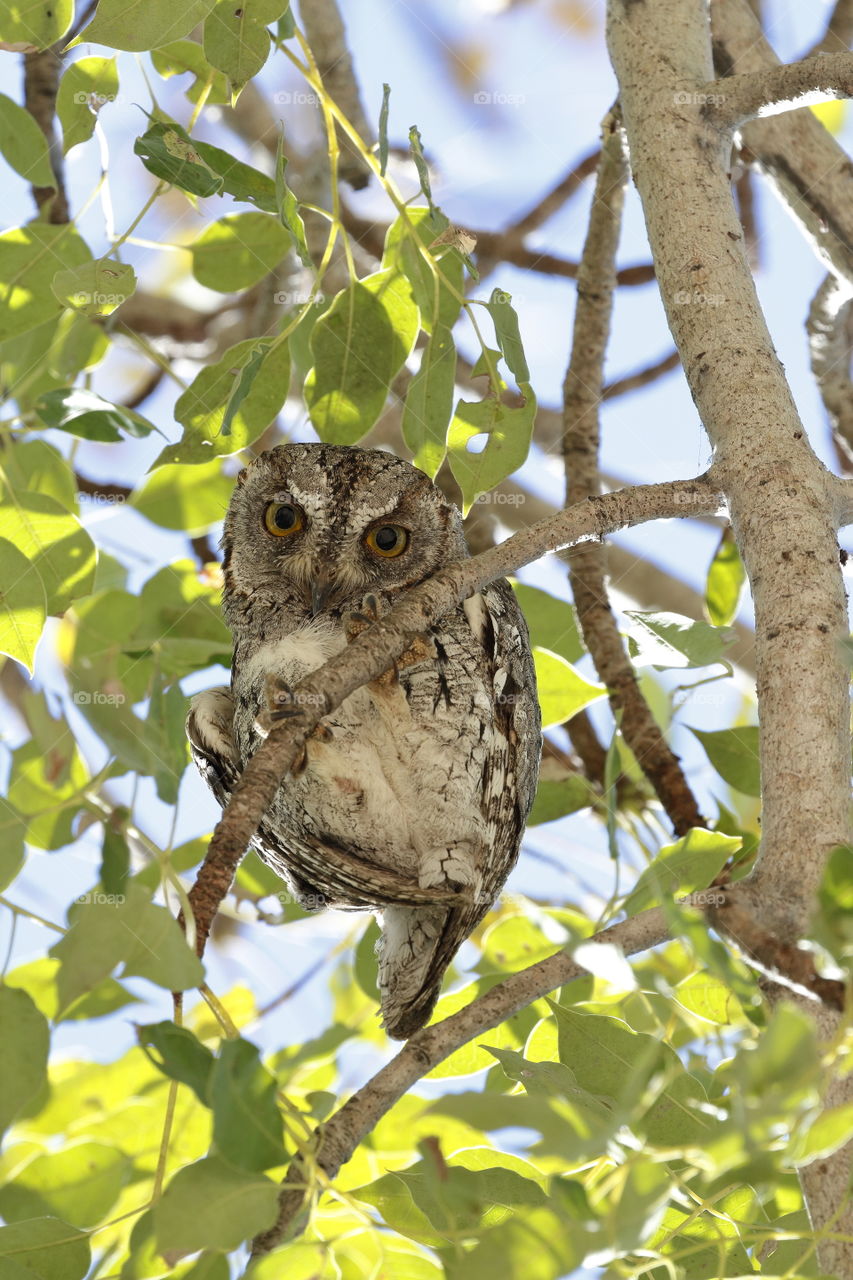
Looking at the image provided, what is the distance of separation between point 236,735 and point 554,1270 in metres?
1.30

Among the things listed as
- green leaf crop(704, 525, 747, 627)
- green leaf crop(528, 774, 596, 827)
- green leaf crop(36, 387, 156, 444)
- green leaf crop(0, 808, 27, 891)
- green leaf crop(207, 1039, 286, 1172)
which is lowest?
green leaf crop(207, 1039, 286, 1172)

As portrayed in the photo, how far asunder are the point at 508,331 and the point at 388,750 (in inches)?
28.3

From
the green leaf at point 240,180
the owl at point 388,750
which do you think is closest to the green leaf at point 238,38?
the green leaf at point 240,180

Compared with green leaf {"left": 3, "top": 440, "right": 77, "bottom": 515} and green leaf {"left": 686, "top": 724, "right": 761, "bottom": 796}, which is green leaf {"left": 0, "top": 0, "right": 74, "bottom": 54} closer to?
green leaf {"left": 3, "top": 440, "right": 77, "bottom": 515}

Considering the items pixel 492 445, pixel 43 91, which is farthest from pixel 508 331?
pixel 43 91

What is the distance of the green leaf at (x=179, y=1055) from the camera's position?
3.60 ft

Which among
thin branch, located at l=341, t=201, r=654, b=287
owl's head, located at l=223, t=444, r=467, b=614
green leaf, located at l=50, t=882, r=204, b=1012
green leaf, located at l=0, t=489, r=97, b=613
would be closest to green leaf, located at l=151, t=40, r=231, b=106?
owl's head, located at l=223, t=444, r=467, b=614

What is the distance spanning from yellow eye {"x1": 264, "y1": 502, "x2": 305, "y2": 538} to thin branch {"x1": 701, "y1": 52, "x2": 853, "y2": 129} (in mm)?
1001

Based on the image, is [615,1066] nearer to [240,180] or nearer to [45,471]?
[240,180]

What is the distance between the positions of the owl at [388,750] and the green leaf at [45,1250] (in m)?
0.70

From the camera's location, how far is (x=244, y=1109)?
1.05m

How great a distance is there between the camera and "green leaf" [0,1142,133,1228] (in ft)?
5.18

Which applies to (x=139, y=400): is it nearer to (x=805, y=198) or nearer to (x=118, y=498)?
(x=118, y=498)

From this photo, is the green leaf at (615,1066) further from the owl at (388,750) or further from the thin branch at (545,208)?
the thin branch at (545,208)
